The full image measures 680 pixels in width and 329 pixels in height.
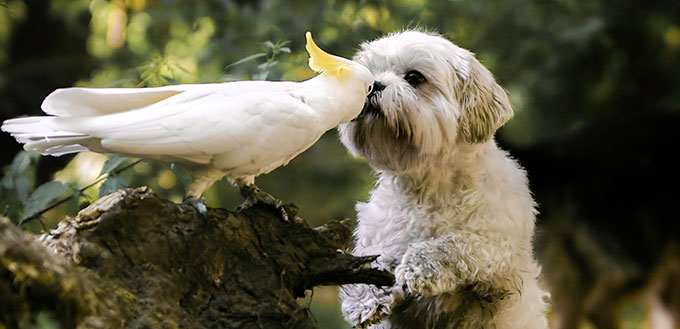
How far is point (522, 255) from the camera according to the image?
8.21ft

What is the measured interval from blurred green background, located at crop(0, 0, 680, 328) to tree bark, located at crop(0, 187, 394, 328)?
1183 mm

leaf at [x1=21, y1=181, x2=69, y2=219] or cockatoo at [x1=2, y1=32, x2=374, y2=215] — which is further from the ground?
cockatoo at [x1=2, y1=32, x2=374, y2=215]

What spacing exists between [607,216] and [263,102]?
12.8 ft

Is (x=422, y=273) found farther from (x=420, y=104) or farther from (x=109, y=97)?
(x=109, y=97)

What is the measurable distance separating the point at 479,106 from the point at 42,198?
1505 mm

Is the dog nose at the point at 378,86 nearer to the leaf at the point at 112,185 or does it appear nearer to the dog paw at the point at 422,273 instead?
the dog paw at the point at 422,273

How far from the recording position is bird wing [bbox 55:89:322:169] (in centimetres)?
170

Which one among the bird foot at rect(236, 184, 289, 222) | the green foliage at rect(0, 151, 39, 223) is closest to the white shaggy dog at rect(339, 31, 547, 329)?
the bird foot at rect(236, 184, 289, 222)

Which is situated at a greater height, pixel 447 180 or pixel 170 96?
pixel 170 96

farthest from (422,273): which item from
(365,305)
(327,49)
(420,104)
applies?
(327,49)

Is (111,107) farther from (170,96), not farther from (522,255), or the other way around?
(522,255)

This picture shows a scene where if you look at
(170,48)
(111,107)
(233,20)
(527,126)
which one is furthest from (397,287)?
(527,126)

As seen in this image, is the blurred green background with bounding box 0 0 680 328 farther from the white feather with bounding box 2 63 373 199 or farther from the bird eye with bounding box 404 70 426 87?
the white feather with bounding box 2 63 373 199

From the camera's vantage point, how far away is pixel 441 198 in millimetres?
2465
